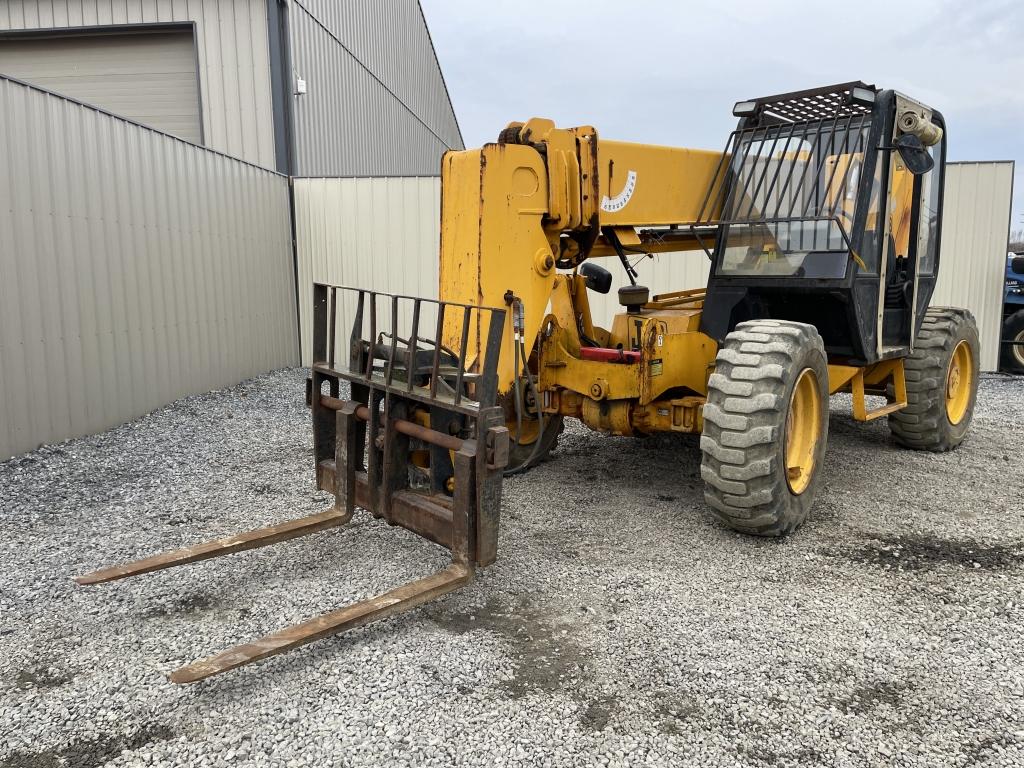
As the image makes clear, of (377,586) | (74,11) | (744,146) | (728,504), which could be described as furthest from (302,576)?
(74,11)

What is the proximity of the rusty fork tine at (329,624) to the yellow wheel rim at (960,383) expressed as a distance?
5.55 metres

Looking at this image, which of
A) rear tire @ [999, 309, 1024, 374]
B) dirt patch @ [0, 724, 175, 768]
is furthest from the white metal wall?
dirt patch @ [0, 724, 175, 768]

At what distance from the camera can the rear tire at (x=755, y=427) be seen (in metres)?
4.38

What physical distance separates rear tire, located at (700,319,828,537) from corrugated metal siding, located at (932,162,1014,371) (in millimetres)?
8275

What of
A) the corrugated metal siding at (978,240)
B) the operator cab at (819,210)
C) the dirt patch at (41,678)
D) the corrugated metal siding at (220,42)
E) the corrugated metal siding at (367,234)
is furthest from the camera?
the corrugated metal siding at (220,42)

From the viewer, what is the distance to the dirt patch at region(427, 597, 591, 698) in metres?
3.18

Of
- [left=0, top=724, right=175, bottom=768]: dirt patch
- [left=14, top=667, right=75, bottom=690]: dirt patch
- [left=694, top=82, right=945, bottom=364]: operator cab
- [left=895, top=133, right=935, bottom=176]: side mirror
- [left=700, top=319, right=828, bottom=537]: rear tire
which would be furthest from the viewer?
[left=694, top=82, right=945, bottom=364]: operator cab

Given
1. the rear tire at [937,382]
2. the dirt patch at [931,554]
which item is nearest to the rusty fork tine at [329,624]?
the dirt patch at [931,554]

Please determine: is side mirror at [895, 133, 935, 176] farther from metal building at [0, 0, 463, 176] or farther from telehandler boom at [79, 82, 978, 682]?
metal building at [0, 0, 463, 176]

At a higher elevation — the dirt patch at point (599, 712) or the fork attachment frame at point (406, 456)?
the fork attachment frame at point (406, 456)

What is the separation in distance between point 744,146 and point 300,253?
27.3 feet

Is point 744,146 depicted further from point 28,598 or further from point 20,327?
point 20,327

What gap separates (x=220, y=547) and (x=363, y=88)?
16.5 m

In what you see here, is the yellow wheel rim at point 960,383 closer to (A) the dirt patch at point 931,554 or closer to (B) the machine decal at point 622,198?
(A) the dirt patch at point 931,554
